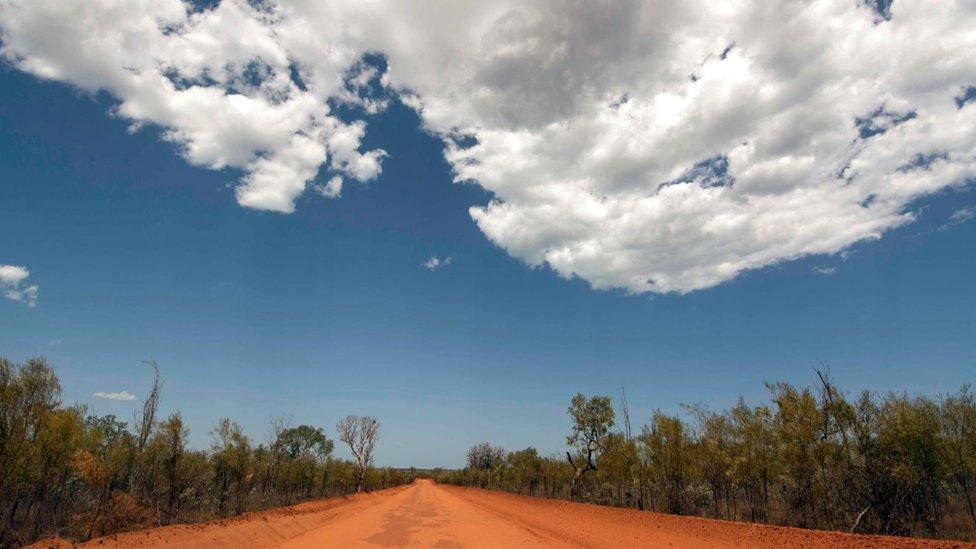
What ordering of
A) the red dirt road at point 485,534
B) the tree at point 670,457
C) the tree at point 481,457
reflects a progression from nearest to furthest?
the red dirt road at point 485,534 < the tree at point 670,457 < the tree at point 481,457

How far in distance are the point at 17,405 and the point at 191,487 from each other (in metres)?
19.9

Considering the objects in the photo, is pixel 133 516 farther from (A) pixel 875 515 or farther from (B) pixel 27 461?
(A) pixel 875 515

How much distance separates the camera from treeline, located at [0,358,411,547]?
15.6 m

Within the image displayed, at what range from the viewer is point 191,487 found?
3145 cm

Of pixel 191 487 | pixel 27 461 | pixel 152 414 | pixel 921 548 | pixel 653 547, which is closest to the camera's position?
pixel 921 548

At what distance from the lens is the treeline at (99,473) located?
612 inches

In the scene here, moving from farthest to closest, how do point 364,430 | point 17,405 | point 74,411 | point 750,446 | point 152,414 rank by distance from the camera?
1. point 364,430
2. point 750,446
3. point 74,411
4. point 152,414
5. point 17,405

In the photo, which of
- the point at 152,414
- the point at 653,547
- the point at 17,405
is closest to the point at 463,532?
the point at 653,547

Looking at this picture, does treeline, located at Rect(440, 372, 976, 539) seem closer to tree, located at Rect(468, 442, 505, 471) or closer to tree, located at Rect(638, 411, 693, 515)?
tree, located at Rect(638, 411, 693, 515)

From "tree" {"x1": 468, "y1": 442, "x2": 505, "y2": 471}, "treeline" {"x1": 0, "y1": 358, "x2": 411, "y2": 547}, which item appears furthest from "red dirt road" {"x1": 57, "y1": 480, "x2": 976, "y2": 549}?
"tree" {"x1": 468, "y1": 442, "x2": 505, "y2": 471}

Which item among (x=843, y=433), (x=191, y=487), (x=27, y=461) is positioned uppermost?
(x=843, y=433)

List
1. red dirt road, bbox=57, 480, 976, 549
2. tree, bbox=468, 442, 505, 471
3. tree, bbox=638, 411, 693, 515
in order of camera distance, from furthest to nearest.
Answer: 1. tree, bbox=468, 442, 505, 471
2. tree, bbox=638, 411, 693, 515
3. red dirt road, bbox=57, 480, 976, 549

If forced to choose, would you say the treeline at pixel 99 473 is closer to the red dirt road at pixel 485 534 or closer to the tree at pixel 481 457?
the red dirt road at pixel 485 534

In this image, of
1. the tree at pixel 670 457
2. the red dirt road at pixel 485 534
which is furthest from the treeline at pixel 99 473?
the tree at pixel 670 457
